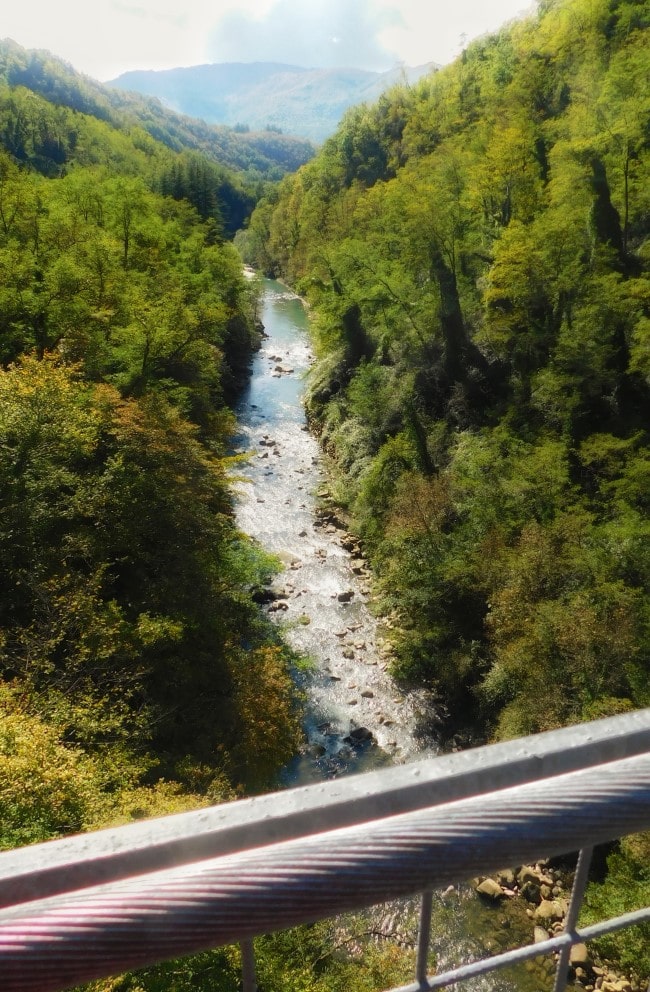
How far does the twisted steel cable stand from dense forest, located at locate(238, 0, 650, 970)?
10638 mm

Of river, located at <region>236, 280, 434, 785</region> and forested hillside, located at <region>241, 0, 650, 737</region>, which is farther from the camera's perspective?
river, located at <region>236, 280, 434, 785</region>

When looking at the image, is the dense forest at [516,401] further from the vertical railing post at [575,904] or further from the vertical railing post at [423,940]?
the vertical railing post at [423,940]

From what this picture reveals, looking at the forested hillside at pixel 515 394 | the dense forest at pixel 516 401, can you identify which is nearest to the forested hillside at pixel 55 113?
the forested hillside at pixel 515 394

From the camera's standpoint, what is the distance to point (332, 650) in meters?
17.8

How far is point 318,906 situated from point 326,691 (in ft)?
53.2

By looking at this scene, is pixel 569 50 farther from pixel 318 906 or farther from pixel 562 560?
pixel 318 906

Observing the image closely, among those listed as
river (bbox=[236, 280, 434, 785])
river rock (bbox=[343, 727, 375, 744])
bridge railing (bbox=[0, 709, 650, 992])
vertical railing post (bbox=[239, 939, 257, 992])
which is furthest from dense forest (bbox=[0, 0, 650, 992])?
bridge railing (bbox=[0, 709, 650, 992])

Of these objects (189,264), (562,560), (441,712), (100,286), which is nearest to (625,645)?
(562,560)

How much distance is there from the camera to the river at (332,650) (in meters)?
11.1

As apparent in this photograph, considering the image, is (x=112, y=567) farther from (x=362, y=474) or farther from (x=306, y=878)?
(x=306, y=878)

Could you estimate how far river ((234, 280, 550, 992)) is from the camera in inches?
439

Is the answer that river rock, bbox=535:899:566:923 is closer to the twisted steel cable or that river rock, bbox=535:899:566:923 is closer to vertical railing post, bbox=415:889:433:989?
vertical railing post, bbox=415:889:433:989

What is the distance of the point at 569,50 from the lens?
40.1 m

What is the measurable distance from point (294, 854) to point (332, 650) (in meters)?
17.3
